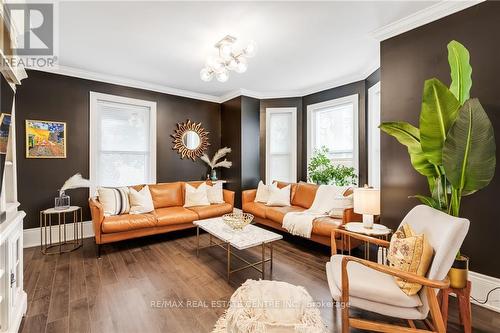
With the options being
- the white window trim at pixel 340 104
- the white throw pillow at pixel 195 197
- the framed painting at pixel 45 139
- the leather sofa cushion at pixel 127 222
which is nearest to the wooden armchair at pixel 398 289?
the white window trim at pixel 340 104

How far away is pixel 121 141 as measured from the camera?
4.17m

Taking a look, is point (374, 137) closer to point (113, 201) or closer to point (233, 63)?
point (233, 63)

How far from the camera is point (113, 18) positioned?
232cm

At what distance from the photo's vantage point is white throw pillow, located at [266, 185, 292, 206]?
13.5 ft

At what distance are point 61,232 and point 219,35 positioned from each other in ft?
12.1

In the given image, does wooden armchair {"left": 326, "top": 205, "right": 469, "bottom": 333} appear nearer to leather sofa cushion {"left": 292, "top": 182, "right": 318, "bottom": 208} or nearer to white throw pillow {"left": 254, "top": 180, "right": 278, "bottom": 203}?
leather sofa cushion {"left": 292, "top": 182, "right": 318, "bottom": 208}

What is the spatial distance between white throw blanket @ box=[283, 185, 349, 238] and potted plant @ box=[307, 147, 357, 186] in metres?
0.38

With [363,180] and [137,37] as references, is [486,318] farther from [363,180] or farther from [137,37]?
[137,37]

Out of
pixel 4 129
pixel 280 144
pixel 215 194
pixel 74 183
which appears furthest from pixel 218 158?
pixel 4 129

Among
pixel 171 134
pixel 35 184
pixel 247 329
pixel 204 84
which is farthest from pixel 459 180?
pixel 35 184

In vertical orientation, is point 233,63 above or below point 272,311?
above

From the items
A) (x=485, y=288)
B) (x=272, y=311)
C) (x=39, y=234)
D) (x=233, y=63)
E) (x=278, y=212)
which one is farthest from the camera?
(x=278, y=212)

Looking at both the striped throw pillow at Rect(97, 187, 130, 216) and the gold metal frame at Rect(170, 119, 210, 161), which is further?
the gold metal frame at Rect(170, 119, 210, 161)

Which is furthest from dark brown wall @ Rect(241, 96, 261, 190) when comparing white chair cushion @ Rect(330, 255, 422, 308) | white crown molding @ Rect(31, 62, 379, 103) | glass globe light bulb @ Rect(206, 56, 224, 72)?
white chair cushion @ Rect(330, 255, 422, 308)
